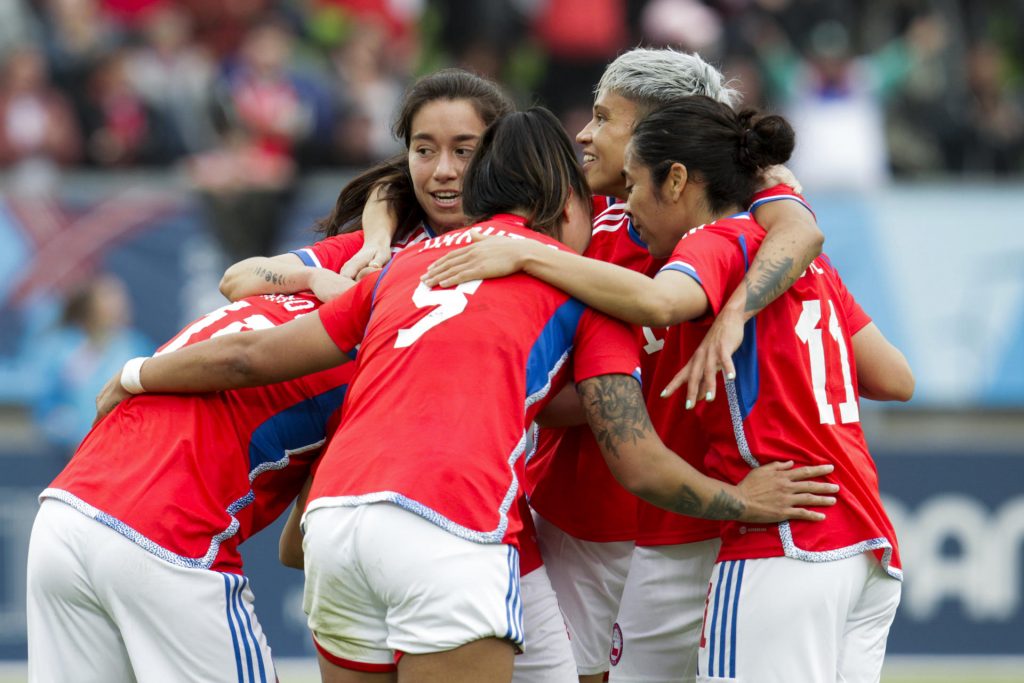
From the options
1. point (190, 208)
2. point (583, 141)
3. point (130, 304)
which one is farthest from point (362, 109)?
point (583, 141)

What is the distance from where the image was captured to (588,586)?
4.89m

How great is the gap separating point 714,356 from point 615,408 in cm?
33

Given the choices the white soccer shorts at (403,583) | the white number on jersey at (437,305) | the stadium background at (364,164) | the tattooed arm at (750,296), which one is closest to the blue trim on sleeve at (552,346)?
the white number on jersey at (437,305)

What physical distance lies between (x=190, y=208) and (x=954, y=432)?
5761mm

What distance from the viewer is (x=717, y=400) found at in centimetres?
425

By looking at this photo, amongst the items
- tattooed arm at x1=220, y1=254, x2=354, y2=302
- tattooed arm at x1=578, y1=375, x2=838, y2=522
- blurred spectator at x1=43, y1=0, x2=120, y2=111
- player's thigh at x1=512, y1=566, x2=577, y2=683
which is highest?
blurred spectator at x1=43, y1=0, x2=120, y2=111

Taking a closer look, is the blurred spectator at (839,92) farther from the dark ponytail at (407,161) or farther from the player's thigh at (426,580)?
the player's thigh at (426,580)

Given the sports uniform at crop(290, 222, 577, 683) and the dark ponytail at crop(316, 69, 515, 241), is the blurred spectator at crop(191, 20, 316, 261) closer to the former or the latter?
the dark ponytail at crop(316, 69, 515, 241)

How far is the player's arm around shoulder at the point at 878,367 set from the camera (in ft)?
15.1

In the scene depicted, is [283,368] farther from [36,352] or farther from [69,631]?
[36,352]

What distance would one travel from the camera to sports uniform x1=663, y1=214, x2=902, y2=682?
406 centimetres

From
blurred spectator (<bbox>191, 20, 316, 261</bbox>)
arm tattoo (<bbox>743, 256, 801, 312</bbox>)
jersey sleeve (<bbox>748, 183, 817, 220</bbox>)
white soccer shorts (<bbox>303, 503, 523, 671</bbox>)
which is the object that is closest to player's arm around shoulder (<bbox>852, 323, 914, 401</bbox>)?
jersey sleeve (<bbox>748, 183, 817, 220</bbox>)

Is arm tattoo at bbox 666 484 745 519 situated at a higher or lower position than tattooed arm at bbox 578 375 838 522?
lower

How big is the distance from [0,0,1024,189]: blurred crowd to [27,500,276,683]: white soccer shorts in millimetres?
6300
